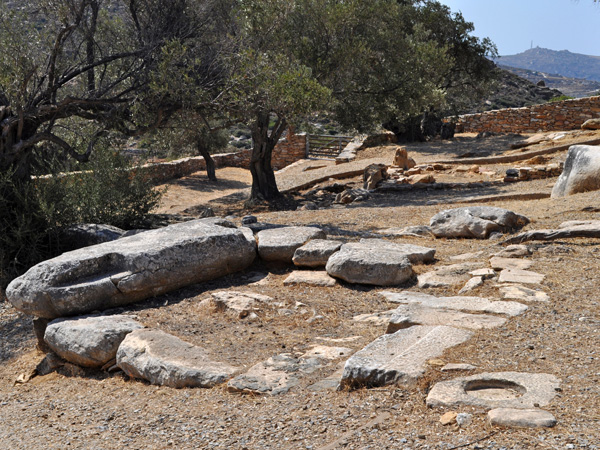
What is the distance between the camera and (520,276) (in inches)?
233

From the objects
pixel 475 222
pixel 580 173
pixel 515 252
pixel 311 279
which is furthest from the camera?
pixel 580 173

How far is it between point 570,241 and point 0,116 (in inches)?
294

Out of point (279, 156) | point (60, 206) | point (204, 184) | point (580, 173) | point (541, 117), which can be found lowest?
point (204, 184)

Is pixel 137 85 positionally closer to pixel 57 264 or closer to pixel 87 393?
pixel 57 264

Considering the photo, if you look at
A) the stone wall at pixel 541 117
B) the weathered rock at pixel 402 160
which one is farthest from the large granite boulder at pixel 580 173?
the stone wall at pixel 541 117

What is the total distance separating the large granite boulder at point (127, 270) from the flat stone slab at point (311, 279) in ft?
2.16

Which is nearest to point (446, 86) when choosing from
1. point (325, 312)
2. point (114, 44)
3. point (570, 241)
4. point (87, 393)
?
point (114, 44)

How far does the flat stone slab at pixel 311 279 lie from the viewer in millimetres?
6480

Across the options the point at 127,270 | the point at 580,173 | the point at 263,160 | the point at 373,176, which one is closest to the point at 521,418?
the point at 127,270

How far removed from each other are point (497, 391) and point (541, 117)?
21053mm

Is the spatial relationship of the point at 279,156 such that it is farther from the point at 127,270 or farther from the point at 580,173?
the point at 127,270

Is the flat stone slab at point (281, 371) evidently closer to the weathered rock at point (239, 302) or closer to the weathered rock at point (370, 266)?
the weathered rock at point (239, 302)

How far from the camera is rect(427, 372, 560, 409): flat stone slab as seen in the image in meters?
3.50

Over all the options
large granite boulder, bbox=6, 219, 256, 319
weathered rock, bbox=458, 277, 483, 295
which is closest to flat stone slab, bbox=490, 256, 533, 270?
weathered rock, bbox=458, 277, 483, 295
